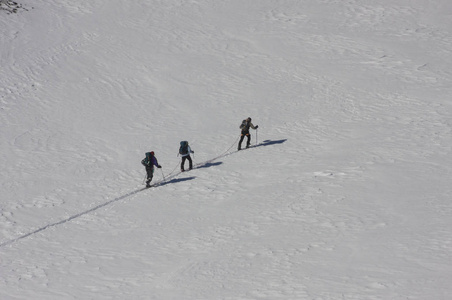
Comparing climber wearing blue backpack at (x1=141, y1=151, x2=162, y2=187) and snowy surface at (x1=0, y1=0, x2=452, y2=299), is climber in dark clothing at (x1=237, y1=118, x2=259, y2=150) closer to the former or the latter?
snowy surface at (x1=0, y1=0, x2=452, y2=299)

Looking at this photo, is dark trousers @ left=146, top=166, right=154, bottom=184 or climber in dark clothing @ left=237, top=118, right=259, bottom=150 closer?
dark trousers @ left=146, top=166, right=154, bottom=184

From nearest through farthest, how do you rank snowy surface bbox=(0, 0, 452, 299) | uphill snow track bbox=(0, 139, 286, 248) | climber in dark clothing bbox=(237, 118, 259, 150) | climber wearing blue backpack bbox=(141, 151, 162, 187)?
1. snowy surface bbox=(0, 0, 452, 299)
2. uphill snow track bbox=(0, 139, 286, 248)
3. climber wearing blue backpack bbox=(141, 151, 162, 187)
4. climber in dark clothing bbox=(237, 118, 259, 150)

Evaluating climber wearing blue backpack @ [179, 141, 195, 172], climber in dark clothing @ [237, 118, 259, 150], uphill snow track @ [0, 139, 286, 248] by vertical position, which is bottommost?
uphill snow track @ [0, 139, 286, 248]

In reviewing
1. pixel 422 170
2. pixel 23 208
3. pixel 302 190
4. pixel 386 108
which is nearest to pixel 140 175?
pixel 23 208

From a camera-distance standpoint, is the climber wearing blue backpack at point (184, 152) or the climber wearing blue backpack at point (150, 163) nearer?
the climber wearing blue backpack at point (150, 163)

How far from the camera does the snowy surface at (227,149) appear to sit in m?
12.0

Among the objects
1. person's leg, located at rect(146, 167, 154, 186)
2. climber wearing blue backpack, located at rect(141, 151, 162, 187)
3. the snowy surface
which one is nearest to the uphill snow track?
the snowy surface

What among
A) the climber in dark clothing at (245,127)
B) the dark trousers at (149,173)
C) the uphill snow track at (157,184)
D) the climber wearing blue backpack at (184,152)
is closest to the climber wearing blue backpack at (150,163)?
the dark trousers at (149,173)

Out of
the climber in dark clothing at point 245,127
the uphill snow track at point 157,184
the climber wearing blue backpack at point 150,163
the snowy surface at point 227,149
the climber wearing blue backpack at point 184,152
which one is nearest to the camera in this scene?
the snowy surface at point 227,149

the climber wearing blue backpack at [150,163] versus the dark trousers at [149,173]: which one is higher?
the climber wearing blue backpack at [150,163]

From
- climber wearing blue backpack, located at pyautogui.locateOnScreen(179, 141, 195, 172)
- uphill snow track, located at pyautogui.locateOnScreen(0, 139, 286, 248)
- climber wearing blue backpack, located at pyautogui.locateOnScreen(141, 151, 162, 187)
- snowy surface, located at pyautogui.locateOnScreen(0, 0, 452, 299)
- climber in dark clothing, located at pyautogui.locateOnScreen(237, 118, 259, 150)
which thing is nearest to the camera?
snowy surface, located at pyautogui.locateOnScreen(0, 0, 452, 299)

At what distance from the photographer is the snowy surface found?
12031 mm

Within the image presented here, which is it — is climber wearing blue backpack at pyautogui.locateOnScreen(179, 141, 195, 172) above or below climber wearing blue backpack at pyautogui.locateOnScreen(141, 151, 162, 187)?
above

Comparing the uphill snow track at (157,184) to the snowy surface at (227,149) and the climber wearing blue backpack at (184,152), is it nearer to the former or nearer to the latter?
the snowy surface at (227,149)
